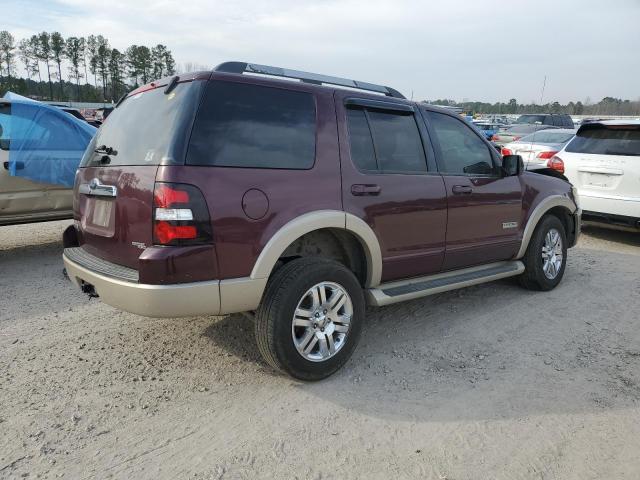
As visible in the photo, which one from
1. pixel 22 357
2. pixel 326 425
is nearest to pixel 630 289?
pixel 326 425

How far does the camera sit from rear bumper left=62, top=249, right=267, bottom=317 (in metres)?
2.79

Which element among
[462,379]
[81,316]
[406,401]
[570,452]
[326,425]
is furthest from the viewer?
[81,316]

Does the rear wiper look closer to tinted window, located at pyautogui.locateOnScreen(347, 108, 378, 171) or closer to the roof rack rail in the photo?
the roof rack rail

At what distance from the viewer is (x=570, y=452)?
8.69 feet

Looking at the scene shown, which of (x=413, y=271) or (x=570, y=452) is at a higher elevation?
(x=413, y=271)

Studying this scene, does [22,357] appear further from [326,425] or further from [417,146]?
[417,146]

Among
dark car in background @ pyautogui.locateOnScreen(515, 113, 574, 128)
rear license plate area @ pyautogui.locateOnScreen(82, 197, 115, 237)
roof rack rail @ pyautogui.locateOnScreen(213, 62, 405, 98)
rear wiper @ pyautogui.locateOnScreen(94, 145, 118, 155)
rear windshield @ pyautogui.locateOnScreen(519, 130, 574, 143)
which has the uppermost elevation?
dark car in background @ pyautogui.locateOnScreen(515, 113, 574, 128)

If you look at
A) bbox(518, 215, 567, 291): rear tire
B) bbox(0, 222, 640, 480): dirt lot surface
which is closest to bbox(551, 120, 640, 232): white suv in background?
bbox(518, 215, 567, 291): rear tire

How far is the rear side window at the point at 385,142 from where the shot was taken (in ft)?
11.9

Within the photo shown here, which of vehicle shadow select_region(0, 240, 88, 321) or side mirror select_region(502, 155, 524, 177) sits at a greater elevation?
side mirror select_region(502, 155, 524, 177)

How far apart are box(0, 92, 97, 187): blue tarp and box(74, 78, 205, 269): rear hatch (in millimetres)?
2755

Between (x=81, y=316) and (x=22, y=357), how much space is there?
2.48ft

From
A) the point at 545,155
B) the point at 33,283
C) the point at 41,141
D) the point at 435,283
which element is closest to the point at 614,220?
the point at 545,155

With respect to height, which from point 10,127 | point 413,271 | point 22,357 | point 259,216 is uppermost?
point 10,127
